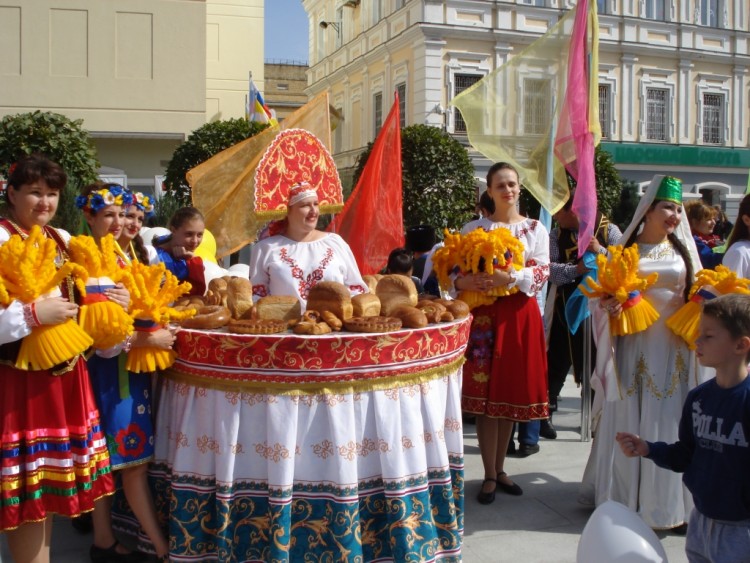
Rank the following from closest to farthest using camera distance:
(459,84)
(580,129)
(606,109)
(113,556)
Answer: (113,556), (580,129), (459,84), (606,109)

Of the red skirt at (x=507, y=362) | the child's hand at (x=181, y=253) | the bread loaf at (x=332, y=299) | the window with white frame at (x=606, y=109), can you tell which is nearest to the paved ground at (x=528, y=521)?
Answer: the red skirt at (x=507, y=362)

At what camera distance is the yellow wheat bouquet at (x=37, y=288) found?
2.66 metres

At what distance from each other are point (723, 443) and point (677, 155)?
28.3 m

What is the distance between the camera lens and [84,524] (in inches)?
149

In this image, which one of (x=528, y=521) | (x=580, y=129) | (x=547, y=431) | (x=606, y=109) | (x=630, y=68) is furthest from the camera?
(x=630, y=68)

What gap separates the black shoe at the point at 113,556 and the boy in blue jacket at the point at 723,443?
92.9 inches

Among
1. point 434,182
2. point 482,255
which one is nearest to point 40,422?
point 482,255

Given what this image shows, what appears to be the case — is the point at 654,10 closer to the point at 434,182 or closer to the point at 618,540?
the point at 434,182

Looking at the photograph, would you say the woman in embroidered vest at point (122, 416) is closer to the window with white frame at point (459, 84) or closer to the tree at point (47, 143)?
the tree at point (47, 143)

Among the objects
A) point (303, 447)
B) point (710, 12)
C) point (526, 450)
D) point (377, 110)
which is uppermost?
point (710, 12)

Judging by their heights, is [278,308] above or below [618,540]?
above

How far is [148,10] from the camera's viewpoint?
51.5 feet

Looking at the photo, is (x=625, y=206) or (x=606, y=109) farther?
(x=606, y=109)

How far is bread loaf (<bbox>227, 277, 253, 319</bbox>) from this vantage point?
A: 3400mm
